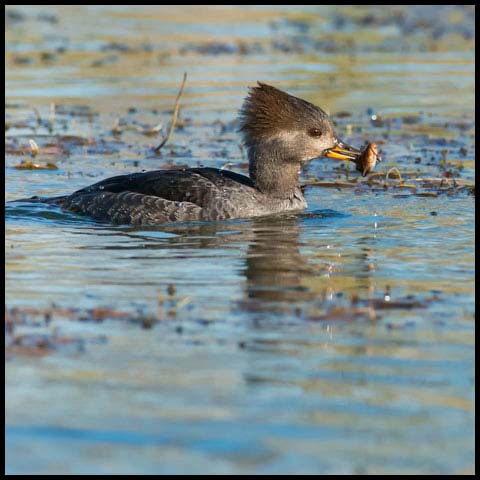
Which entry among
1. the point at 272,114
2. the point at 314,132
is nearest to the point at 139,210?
the point at 272,114

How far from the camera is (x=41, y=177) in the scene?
15.9 m

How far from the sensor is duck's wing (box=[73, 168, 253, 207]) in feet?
43.4

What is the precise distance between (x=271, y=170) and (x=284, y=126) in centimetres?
50

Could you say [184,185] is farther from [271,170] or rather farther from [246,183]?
[271,170]

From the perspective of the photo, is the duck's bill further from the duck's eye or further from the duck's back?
the duck's back

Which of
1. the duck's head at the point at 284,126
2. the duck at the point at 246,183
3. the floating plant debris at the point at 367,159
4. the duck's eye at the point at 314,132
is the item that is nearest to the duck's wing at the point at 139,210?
the duck at the point at 246,183

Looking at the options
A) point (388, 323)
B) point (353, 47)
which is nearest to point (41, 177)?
point (388, 323)

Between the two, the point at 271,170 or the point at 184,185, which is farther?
the point at 271,170

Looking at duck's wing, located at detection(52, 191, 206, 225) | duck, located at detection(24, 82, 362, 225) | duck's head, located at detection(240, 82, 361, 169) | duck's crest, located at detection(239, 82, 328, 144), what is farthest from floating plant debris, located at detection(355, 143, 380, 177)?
duck's wing, located at detection(52, 191, 206, 225)

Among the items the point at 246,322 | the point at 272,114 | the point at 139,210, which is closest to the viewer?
the point at 246,322

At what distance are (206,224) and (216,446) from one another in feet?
21.6

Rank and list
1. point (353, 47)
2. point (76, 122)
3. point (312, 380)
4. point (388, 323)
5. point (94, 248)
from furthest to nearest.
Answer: point (353, 47) < point (76, 122) < point (94, 248) < point (388, 323) < point (312, 380)

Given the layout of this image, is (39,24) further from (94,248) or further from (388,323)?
(388,323)

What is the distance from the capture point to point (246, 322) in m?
8.95
